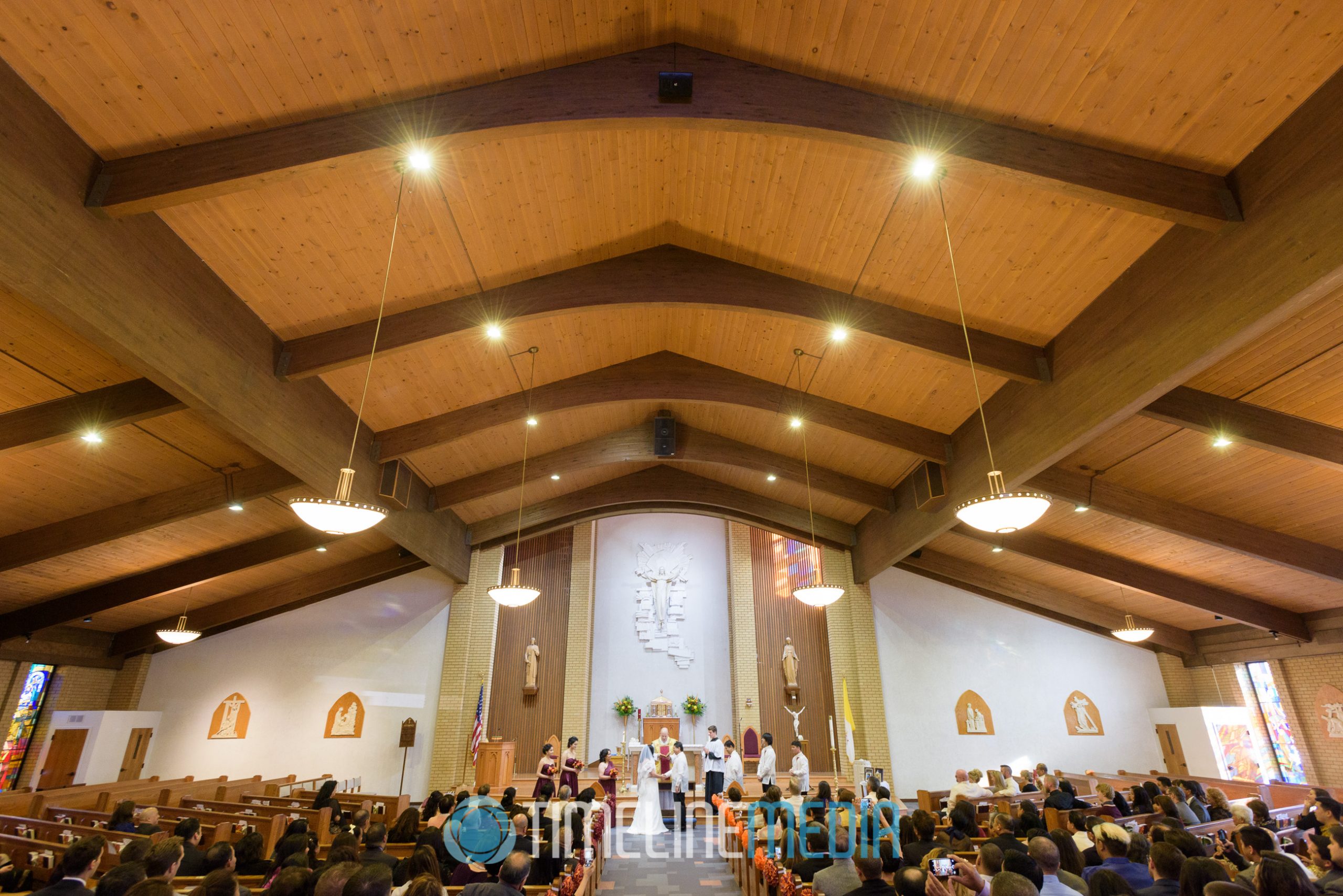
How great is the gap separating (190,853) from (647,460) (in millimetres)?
7541

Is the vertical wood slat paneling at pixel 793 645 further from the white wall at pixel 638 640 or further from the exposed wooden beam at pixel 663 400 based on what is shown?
the exposed wooden beam at pixel 663 400

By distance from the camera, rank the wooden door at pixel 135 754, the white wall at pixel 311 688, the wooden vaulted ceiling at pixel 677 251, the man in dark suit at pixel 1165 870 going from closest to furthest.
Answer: the man in dark suit at pixel 1165 870
the wooden vaulted ceiling at pixel 677 251
the wooden door at pixel 135 754
the white wall at pixel 311 688

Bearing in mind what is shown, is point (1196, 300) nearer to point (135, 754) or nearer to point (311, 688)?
point (311, 688)

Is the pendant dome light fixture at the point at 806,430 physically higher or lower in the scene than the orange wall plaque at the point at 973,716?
higher

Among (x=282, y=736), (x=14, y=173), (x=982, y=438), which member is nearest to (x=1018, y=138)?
(x=982, y=438)

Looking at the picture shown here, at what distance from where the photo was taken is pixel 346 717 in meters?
11.9

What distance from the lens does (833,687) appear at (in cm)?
1284

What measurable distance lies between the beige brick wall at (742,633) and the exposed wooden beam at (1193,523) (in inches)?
316

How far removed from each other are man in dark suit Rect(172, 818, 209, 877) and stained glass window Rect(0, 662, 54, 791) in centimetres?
876

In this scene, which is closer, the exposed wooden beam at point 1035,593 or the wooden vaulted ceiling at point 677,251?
the wooden vaulted ceiling at point 677,251

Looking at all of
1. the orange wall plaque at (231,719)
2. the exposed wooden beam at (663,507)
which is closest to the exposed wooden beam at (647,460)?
the exposed wooden beam at (663,507)

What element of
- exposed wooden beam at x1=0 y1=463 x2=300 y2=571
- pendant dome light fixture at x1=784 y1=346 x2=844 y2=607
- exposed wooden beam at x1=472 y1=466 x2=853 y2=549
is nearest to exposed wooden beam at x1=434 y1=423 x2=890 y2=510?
pendant dome light fixture at x1=784 y1=346 x2=844 y2=607

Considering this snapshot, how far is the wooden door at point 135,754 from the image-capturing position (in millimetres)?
10953

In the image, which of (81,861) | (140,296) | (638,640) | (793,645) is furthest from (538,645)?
(81,861)
